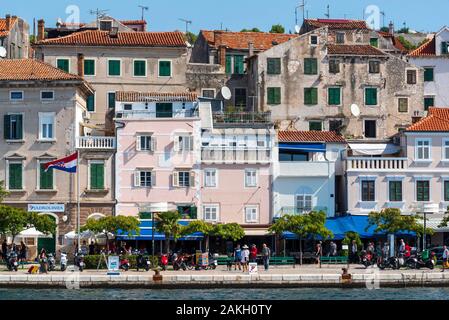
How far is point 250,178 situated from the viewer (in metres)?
59.8

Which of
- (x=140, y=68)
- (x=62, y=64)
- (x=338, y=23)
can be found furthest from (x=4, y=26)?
(x=338, y=23)

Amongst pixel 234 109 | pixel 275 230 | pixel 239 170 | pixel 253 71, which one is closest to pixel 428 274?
pixel 275 230

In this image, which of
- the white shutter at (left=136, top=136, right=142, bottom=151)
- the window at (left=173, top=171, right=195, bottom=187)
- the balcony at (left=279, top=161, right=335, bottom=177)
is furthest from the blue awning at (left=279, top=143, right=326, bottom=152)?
the white shutter at (left=136, top=136, right=142, bottom=151)

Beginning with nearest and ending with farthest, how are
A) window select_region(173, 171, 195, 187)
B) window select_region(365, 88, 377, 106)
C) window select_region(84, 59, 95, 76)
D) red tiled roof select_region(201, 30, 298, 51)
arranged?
1. window select_region(173, 171, 195, 187)
2. window select_region(84, 59, 95, 76)
3. window select_region(365, 88, 377, 106)
4. red tiled roof select_region(201, 30, 298, 51)

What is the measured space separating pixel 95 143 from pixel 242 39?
808 inches

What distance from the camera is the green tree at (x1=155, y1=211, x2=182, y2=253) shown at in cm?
5209

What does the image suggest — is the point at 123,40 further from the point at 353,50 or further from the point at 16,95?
the point at 353,50

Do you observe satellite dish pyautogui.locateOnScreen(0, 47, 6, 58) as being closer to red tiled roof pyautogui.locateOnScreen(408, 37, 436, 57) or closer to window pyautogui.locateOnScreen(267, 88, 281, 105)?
window pyautogui.locateOnScreen(267, 88, 281, 105)

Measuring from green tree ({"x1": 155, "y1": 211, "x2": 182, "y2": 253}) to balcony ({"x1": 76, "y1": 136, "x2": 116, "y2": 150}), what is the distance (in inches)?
289

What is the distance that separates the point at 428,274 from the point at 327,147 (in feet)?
57.2

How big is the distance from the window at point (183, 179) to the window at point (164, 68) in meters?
10.9

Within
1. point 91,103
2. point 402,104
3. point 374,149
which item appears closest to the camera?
point 374,149
